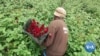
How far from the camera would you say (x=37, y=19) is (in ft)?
23.0

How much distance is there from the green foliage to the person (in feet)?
1.21

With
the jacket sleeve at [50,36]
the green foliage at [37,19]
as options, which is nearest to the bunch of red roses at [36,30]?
the jacket sleeve at [50,36]

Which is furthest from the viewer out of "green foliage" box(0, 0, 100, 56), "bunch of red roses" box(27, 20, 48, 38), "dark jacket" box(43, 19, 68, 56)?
"green foliage" box(0, 0, 100, 56)

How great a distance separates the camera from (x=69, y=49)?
21.5 ft

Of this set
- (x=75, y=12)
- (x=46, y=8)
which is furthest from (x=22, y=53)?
(x=75, y=12)

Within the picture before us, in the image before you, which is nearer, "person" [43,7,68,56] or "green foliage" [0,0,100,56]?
"person" [43,7,68,56]

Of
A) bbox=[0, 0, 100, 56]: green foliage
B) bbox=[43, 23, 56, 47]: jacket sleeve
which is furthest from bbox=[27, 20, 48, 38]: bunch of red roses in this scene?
bbox=[0, 0, 100, 56]: green foliage

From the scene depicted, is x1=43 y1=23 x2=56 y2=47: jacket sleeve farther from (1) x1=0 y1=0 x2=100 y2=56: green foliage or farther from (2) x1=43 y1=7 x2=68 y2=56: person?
(1) x1=0 y1=0 x2=100 y2=56: green foliage

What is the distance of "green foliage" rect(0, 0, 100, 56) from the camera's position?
5.85 metres

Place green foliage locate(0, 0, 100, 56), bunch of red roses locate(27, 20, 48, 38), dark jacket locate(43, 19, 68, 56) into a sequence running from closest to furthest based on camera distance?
1. bunch of red roses locate(27, 20, 48, 38)
2. dark jacket locate(43, 19, 68, 56)
3. green foliage locate(0, 0, 100, 56)

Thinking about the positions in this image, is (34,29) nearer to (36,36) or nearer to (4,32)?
(36,36)

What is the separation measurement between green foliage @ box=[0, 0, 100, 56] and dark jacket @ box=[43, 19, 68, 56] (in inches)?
14.4

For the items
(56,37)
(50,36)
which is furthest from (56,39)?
(50,36)

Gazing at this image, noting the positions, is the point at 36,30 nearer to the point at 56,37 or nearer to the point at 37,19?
the point at 56,37
